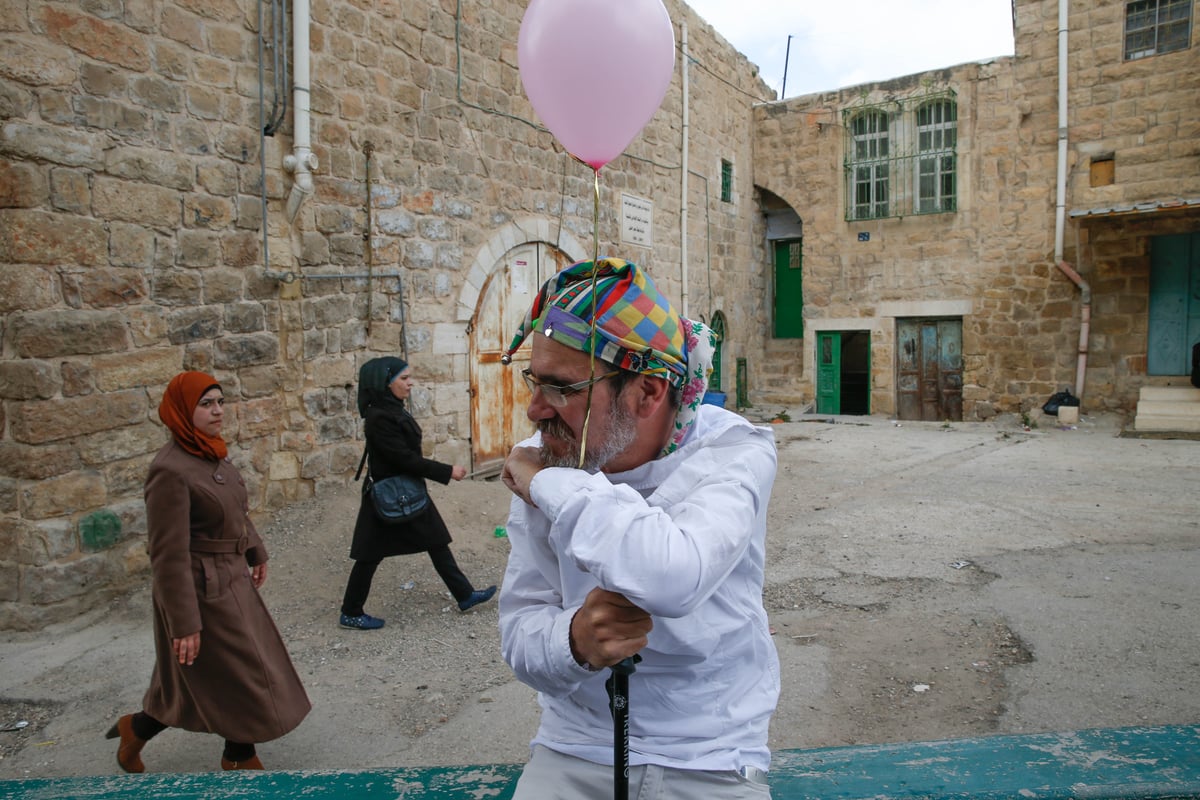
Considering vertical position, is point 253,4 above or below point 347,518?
above

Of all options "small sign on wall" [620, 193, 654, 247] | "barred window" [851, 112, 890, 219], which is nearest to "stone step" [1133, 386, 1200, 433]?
"barred window" [851, 112, 890, 219]

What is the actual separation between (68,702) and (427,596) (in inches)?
72.3

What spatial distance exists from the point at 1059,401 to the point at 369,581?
10.8 meters

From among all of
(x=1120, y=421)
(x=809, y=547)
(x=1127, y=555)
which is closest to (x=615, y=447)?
(x=809, y=547)

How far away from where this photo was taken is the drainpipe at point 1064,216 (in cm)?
1138

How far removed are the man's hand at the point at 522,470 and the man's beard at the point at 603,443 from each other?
0.03 m

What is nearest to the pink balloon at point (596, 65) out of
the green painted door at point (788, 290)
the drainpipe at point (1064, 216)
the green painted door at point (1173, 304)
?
the drainpipe at point (1064, 216)

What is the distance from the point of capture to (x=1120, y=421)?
11.2 m

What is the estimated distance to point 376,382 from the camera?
4254 millimetres

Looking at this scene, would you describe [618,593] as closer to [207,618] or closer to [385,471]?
[207,618]

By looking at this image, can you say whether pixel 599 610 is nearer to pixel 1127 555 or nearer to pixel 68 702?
pixel 68 702

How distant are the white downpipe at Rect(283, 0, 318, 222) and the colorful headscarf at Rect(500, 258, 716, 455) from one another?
4.78 meters

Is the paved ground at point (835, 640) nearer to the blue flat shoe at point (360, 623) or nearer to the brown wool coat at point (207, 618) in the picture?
the blue flat shoe at point (360, 623)

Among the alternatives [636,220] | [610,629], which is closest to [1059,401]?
[636,220]
